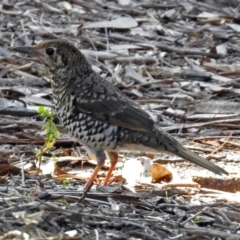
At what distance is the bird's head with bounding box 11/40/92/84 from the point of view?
7.79 meters

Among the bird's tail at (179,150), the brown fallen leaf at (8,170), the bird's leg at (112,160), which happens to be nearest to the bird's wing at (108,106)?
the bird's tail at (179,150)

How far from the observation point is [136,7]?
12.5 m

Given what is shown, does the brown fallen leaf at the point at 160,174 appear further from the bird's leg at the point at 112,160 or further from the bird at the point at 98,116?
the bird's leg at the point at 112,160

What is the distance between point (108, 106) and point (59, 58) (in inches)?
22.9

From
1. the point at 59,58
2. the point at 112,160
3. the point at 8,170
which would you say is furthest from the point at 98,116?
the point at 8,170

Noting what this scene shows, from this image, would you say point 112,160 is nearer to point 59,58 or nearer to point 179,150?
point 179,150

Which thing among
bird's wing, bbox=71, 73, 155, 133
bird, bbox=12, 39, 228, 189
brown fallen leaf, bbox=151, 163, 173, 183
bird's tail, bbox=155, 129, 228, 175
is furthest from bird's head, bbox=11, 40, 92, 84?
brown fallen leaf, bbox=151, 163, 173, 183

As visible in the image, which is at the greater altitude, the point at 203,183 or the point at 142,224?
the point at 142,224

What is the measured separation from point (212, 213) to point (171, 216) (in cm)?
29

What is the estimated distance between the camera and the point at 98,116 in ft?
25.1

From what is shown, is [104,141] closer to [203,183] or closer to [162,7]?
[203,183]

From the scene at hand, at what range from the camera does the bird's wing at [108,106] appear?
7629mm

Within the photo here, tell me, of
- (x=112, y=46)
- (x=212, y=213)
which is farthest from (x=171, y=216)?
(x=112, y=46)

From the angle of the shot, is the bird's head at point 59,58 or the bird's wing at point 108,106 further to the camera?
the bird's head at point 59,58
